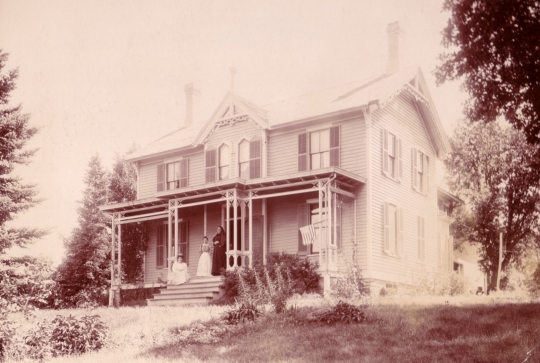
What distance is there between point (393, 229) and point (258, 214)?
184 inches

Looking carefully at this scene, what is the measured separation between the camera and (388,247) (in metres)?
22.6

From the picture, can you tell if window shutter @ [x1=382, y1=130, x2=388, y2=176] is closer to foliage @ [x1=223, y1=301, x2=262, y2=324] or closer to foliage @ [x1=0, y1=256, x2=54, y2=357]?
foliage @ [x1=223, y1=301, x2=262, y2=324]

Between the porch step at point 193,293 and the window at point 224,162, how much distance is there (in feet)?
14.7

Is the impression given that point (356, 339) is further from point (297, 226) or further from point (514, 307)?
point (297, 226)

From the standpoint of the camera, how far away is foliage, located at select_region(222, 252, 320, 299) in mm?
19922

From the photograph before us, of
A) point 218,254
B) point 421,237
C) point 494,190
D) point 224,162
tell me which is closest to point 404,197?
point 421,237

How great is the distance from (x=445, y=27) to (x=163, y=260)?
16.2m

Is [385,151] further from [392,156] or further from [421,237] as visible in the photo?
[421,237]

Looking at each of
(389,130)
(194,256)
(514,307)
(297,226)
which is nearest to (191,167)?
(194,256)

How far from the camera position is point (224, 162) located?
25.4 meters

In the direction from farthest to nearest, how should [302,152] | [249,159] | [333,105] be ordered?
1. [249,159]
2. [302,152]
3. [333,105]

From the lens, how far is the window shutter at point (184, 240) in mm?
26484

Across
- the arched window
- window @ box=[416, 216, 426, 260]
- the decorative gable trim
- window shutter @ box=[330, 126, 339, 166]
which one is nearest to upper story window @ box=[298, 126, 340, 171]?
window shutter @ box=[330, 126, 339, 166]

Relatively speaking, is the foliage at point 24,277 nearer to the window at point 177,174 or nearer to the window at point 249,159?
the window at point 177,174
